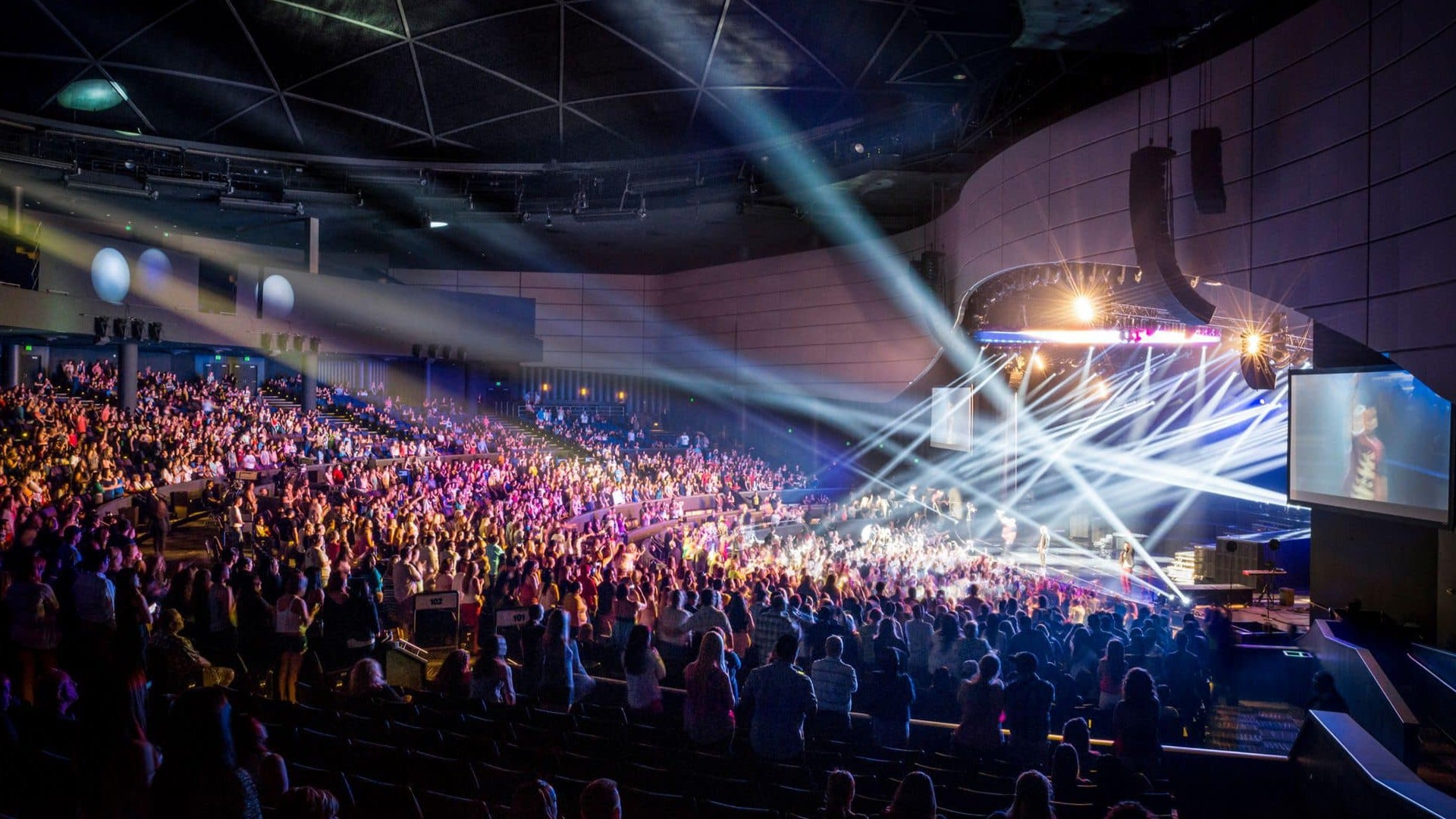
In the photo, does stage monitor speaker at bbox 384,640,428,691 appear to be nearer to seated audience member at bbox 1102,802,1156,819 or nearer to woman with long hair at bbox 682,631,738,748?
woman with long hair at bbox 682,631,738,748

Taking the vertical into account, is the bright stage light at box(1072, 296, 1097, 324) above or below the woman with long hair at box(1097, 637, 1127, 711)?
above

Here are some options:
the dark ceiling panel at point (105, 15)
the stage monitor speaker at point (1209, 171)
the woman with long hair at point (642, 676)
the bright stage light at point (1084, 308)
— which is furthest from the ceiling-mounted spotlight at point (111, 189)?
the stage monitor speaker at point (1209, 171)

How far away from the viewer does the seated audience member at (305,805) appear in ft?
9.73

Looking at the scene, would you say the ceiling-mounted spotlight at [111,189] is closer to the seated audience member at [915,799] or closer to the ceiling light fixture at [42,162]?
the ceiling light fixture at [42,162]

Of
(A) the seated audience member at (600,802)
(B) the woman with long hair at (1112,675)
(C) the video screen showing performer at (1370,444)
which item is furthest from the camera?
(C) the video screen showing performer at (1370,444)

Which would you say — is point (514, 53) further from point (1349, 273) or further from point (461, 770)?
point (461, 770)

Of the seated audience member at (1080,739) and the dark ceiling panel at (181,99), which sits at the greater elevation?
the dark ceiling panel at (181,99)

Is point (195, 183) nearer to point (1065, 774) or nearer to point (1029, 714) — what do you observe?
point (1029, 714)

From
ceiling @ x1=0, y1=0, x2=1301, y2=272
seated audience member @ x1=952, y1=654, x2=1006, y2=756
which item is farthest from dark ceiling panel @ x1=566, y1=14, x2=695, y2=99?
seated audience member @ x1=952, y1=654, x2=1006, y2=756

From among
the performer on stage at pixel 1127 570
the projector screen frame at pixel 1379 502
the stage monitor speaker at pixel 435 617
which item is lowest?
the performer on stage at pixel 1127 570

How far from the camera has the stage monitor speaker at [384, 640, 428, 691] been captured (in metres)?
7.23

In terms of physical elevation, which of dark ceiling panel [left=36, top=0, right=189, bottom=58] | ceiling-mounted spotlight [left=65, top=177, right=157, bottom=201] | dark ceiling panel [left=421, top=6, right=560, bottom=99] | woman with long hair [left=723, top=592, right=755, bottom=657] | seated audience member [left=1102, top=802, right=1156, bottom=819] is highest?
dark ceiling panel [left=421, top=6, right=560, bottom=99]

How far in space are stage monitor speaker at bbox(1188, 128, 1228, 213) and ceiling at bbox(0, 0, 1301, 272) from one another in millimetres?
2450

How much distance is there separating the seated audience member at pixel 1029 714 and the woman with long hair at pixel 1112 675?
165cm
